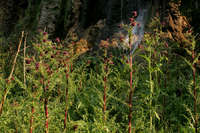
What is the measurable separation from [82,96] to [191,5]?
184 centimetres

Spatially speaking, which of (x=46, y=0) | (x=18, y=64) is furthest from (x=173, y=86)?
(x=46, y=0)

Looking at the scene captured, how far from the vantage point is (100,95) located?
1.65 meters

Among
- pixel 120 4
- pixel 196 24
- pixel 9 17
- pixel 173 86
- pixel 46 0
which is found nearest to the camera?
pixel 173 86

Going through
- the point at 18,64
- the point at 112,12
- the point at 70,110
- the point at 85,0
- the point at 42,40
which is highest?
the point at 85,0

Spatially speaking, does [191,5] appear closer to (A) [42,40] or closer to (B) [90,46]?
(B) [90,46]

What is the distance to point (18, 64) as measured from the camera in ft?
12.0

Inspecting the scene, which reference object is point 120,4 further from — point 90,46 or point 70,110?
point 70,110

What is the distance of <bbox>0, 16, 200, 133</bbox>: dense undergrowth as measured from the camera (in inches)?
A: 56.5

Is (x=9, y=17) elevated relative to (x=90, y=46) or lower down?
elevated

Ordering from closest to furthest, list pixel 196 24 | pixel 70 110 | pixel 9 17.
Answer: pixel 70 110 < pixel 196 24 < pixel 9 17

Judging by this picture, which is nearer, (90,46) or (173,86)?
(173,86)

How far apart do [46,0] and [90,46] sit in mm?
1086

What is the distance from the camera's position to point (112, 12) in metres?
3.55

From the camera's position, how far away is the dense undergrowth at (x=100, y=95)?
1435 millimetres
